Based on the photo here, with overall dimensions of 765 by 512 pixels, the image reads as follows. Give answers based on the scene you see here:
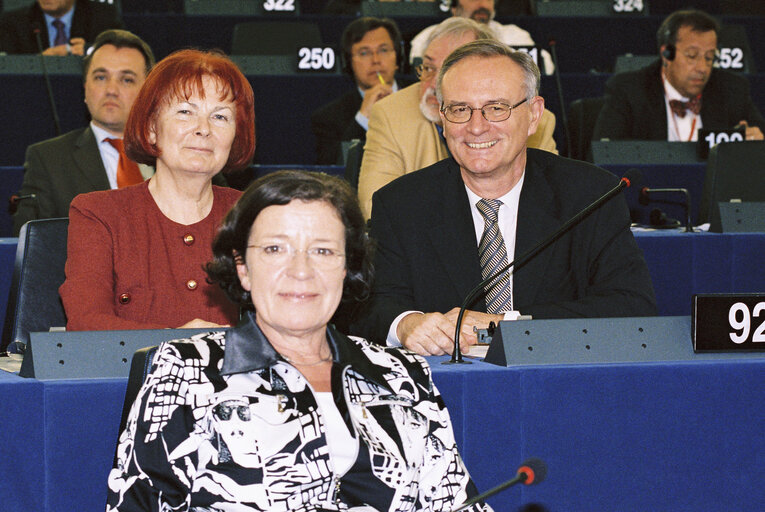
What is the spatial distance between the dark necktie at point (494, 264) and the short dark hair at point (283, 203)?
2.48 feet

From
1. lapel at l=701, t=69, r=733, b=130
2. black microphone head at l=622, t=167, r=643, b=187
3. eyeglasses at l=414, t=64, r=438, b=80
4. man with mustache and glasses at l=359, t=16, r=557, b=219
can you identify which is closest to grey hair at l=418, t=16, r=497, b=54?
man with mustache and glasses at l=359, t=16, r=557, b=219

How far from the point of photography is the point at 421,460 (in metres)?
1.74

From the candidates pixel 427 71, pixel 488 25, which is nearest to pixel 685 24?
pixel 488 25

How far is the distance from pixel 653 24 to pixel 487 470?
20.0ft

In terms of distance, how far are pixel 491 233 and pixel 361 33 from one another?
3.16 m

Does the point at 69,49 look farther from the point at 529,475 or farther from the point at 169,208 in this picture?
the point at 529,475

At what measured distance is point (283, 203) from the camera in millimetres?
1762

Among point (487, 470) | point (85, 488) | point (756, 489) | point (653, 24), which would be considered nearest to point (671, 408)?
point (756, 489)

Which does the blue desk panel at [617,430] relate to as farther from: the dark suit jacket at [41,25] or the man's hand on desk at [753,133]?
the dark suit jacket at [41,25]

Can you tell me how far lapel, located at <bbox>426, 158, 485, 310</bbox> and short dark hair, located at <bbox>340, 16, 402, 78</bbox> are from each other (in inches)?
123

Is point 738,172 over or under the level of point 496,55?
under

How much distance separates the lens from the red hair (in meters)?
2.48

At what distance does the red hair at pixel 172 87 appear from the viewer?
8.15 feet

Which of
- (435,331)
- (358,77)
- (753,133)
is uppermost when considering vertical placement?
(358,77)
